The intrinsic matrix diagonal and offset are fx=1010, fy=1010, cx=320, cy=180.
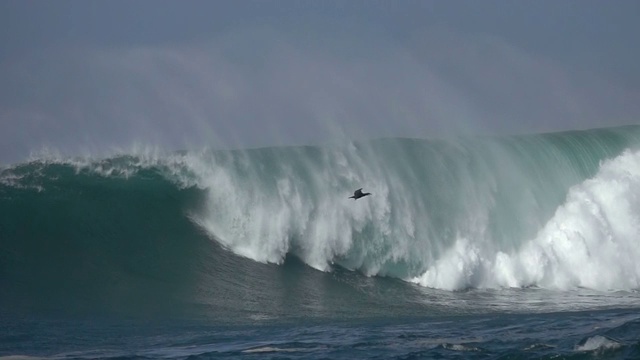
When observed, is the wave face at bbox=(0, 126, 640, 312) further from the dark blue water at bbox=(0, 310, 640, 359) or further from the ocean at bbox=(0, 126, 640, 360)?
the dark blue water at bbox=(0, 310, 640, 359)

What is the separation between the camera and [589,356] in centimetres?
972

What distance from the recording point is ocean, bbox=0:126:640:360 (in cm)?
1140

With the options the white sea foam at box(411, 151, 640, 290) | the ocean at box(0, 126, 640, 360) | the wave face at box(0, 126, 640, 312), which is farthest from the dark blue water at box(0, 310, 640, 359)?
the white sea foam at box(411, 151, 640, 290)

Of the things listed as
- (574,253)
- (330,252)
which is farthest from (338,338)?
(574,253)

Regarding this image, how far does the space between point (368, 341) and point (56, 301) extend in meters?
4.99

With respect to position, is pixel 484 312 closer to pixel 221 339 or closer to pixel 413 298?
pixel 413 298

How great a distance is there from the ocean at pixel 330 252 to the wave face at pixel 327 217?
42mm

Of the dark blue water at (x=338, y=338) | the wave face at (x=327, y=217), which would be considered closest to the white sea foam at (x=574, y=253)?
the wave face at (x=327, y=217)

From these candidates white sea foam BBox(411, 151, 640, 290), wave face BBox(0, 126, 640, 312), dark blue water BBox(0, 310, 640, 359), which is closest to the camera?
dark blue water BBox(0, 310, 640, 359)

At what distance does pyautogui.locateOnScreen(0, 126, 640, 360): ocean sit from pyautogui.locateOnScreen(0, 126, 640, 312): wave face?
0.04 meters

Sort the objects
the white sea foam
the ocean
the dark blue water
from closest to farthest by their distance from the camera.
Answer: the dark blue water < the ocean < the white sea foam

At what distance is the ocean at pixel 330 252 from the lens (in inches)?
449

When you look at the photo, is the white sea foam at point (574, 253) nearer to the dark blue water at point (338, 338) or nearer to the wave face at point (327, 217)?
the wave face at point (327, 217)

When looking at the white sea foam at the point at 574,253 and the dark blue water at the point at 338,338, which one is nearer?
the dark blue water at the point at 338,338
